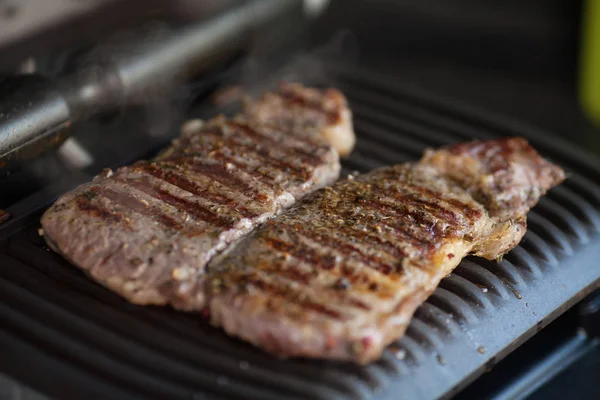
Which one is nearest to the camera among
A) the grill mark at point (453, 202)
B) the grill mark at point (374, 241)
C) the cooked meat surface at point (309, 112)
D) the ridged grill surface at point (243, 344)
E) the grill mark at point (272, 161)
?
the ridged grill surface at point (243, 344)

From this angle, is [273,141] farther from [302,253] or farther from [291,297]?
[291,297]

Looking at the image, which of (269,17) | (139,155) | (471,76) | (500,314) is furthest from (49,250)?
(471,76)

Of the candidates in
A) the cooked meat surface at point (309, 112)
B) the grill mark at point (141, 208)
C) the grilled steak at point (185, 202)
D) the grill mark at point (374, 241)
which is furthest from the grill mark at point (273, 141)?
the grill mark at point (141, 208)

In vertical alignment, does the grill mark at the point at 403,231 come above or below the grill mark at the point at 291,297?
above

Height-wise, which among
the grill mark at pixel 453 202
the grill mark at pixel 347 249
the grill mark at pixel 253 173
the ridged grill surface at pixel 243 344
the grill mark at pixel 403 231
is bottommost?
the ridged grill surface at pixel 243 344

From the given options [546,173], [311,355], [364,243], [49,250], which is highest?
[546,173]

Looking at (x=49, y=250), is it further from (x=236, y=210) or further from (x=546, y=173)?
(x=546, y=173)

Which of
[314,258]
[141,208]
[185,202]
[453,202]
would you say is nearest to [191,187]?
[185,202]

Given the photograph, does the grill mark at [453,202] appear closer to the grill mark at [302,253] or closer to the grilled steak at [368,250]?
the grilled steak at [368,250]
